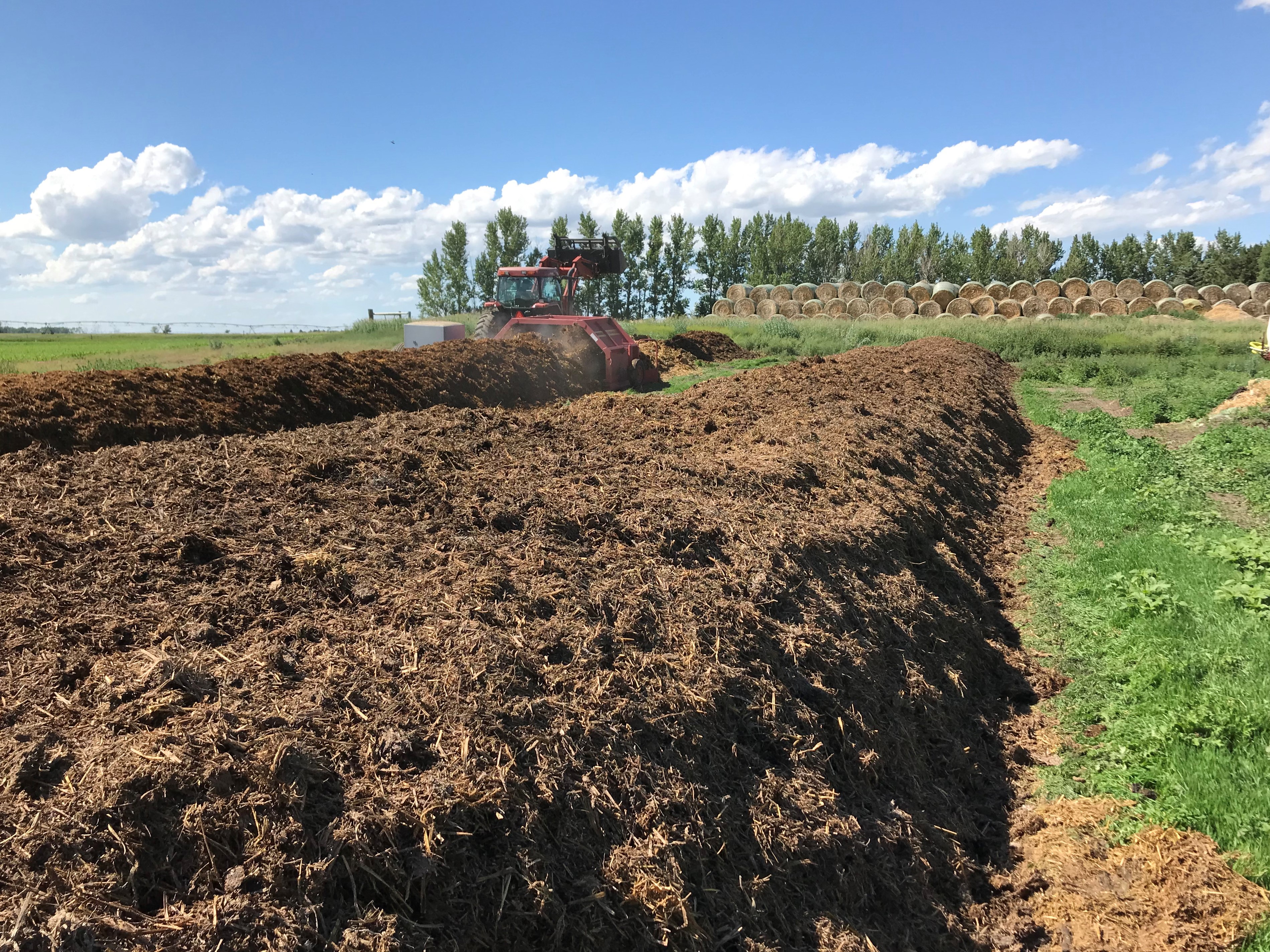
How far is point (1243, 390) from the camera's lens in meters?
15.7

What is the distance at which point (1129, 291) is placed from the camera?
1467 inches

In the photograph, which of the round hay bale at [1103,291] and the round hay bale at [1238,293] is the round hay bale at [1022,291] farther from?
the round hay bale at [1238,293]

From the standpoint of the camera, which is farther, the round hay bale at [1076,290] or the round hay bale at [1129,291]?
the round hay bale at [1076,290]

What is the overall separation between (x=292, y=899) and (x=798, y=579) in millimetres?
3197

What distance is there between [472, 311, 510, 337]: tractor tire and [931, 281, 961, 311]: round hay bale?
1052 inches

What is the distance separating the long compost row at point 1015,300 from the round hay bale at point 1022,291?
33 millimetres

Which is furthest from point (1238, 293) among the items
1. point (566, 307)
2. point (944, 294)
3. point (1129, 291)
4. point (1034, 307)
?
point (566, 307)

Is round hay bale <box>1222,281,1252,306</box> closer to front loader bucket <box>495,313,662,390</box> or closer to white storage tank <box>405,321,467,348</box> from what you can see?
front loader bucket <box>495,313,662,390</box>

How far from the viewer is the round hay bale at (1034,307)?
35.9m

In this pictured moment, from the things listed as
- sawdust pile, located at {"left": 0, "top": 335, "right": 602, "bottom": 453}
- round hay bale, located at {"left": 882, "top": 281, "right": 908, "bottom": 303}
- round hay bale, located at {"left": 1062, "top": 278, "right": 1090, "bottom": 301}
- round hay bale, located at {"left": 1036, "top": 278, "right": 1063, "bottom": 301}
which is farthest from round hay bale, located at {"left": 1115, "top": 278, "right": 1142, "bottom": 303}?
sawdust pile, located at {"left": 0, "top": 335, "right": 602, "bottom": 453}

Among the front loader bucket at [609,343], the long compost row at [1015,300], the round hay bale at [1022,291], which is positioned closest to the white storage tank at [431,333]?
the front loader bucket at [609,343]

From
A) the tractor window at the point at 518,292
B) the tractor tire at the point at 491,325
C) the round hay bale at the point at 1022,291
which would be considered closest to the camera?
the tractor tire at the point at 491,325

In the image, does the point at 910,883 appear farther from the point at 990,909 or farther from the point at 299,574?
the point at 299,574

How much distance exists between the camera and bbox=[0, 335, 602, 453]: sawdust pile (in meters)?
8.75
